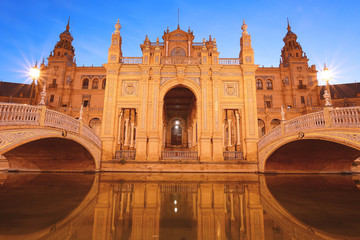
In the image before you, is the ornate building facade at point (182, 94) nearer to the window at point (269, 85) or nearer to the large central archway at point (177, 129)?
the large central archway at point (177, 129)

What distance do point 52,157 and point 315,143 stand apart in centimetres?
1377

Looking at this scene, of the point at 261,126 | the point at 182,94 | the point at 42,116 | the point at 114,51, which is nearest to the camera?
the point at 42,116

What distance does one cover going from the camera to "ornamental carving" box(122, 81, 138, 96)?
1384 centimetres

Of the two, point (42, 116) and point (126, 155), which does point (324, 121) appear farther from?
point (126, 155)

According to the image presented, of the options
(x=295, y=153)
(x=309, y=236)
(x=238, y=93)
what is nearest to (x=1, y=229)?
(x=309, y=236)

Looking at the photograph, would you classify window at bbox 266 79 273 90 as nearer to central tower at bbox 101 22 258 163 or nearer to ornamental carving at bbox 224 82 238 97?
central tower at bbox 101 22 258 163

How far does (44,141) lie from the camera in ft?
27.3

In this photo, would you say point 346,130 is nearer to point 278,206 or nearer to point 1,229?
point 278,206

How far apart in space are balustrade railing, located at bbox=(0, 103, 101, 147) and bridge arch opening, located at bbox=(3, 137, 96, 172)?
3.40ft

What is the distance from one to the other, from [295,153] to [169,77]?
31.6 feet

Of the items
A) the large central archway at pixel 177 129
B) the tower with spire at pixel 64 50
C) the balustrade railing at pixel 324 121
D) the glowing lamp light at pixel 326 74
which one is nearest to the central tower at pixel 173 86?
the balustrade railing at pixel 324 121

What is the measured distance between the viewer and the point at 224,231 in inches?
111

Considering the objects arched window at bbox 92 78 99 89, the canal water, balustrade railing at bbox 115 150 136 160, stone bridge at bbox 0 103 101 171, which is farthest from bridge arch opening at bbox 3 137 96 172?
arched window at bbox 92 78 99 89

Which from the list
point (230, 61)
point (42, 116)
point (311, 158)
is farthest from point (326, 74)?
point (42, 116)
